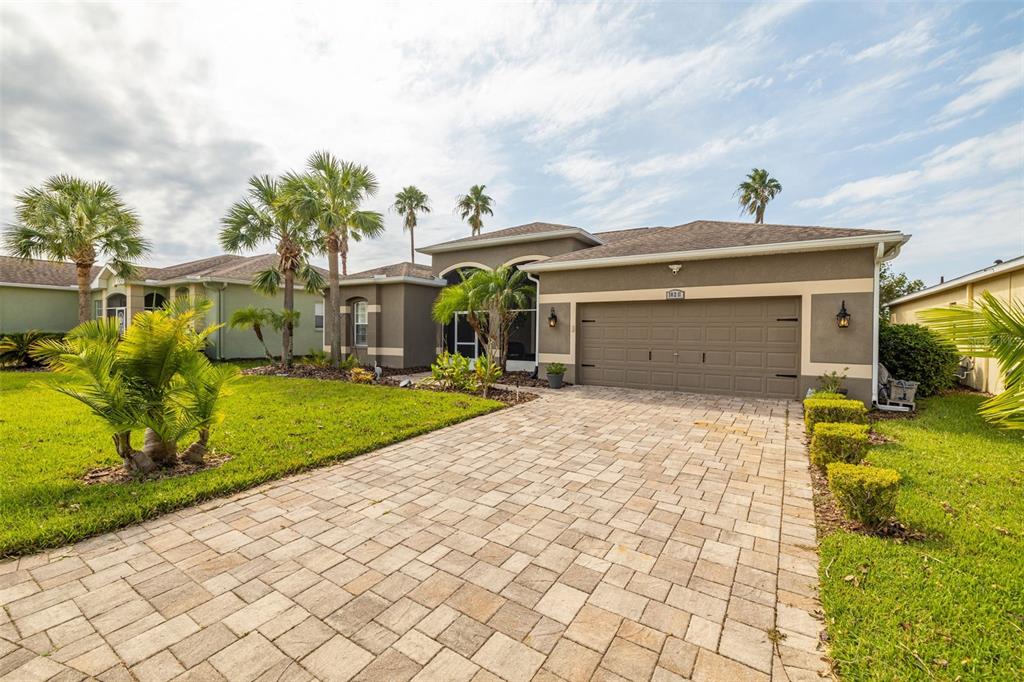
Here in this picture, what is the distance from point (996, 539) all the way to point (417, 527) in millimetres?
4713

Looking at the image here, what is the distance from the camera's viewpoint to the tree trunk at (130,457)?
14.9ft

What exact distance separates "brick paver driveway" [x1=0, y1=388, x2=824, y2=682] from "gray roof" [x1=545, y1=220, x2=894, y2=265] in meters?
6.63

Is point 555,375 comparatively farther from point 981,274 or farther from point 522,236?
point 981,274

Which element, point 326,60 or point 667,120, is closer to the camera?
point 326,60

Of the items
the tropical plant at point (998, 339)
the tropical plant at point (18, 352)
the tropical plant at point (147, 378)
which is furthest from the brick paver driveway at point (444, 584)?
the tropical plant at point (18, 352)

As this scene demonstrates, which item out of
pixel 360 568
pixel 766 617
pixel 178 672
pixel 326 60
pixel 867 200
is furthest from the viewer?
pixel 867 200

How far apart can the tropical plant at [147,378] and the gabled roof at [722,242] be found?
28.6 ft

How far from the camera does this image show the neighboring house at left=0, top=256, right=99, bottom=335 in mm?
19781

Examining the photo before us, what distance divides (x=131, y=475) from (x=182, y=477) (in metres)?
0.54

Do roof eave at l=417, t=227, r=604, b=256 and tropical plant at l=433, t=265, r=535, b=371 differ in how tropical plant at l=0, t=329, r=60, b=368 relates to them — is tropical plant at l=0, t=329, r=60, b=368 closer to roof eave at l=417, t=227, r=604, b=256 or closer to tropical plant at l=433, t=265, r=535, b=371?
roof eave at l=417, t=227, r=604, b=256

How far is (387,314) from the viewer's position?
52.2 feet

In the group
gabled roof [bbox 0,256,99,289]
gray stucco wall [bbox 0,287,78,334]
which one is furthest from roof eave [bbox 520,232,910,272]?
gray stucco wall [bbox 0,287,78,334]

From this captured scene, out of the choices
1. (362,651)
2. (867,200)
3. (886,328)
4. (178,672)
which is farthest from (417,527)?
(867,200)

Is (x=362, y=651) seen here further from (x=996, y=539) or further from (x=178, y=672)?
(x=996, y=539)
